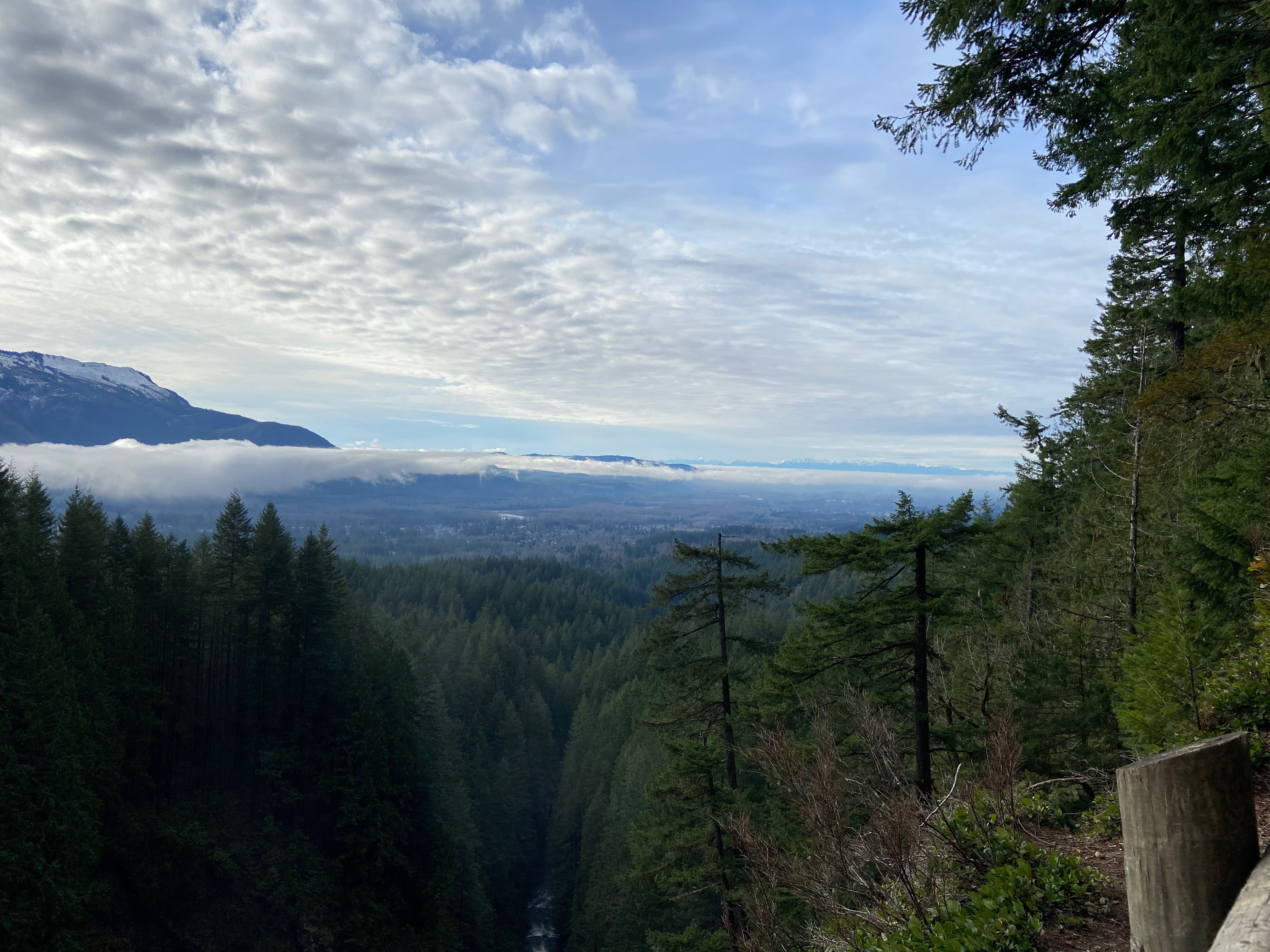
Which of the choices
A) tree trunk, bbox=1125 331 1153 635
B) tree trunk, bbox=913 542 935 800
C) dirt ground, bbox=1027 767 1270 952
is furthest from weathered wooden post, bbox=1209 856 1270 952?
tree trunk, bbox=1125 331 1153 635

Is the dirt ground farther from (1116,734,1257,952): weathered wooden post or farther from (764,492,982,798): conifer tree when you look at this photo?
(764,492,982,798): conifer tree

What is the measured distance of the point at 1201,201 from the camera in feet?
23.9

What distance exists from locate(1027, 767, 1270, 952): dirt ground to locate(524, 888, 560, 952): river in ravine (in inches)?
1414

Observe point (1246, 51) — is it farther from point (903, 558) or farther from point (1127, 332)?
point (1127, 332)

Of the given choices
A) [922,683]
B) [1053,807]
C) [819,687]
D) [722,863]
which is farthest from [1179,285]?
[722,863]

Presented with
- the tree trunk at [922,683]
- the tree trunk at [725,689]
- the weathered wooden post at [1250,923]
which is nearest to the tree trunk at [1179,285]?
the tree trunk at [922,683]

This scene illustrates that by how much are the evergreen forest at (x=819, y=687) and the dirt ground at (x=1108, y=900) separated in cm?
14

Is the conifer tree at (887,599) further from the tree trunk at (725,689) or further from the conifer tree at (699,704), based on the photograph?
the conifer tree at (699,704)

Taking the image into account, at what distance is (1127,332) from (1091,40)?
10.7 metres

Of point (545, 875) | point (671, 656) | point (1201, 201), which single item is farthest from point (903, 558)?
point (545, 875)

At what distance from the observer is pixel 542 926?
124 ft

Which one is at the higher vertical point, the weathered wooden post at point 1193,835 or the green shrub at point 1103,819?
the weathered wooden post at point 1193,835

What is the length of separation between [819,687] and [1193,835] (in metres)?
15.3

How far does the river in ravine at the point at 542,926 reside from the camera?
115 ft
